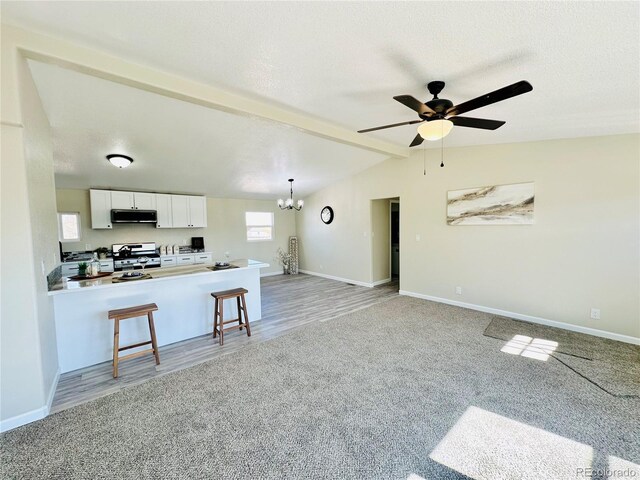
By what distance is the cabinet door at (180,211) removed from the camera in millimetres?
5746

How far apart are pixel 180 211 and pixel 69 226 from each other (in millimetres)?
1893

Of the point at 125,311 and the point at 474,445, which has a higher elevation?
the point at 125,311

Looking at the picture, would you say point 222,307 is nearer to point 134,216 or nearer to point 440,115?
point 440,115

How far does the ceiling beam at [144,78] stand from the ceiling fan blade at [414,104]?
5.07ft

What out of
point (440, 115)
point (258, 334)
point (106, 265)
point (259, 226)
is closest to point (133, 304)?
point (258, 334)

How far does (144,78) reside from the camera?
2277 mm

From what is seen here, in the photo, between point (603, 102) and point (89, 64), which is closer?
point (89, 64)

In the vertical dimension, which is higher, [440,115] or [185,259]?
[440,115]

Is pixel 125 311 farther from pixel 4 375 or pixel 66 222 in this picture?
pixel 66 222

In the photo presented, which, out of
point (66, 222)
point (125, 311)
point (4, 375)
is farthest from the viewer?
point (66, 222)

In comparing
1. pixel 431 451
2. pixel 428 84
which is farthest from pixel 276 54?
pixel 431 451

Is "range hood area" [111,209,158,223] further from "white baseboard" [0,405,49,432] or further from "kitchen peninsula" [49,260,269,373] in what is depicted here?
"white baseboard" [0,405,49,432]

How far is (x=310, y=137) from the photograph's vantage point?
13.1 feet

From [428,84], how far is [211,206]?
5.65 meters
